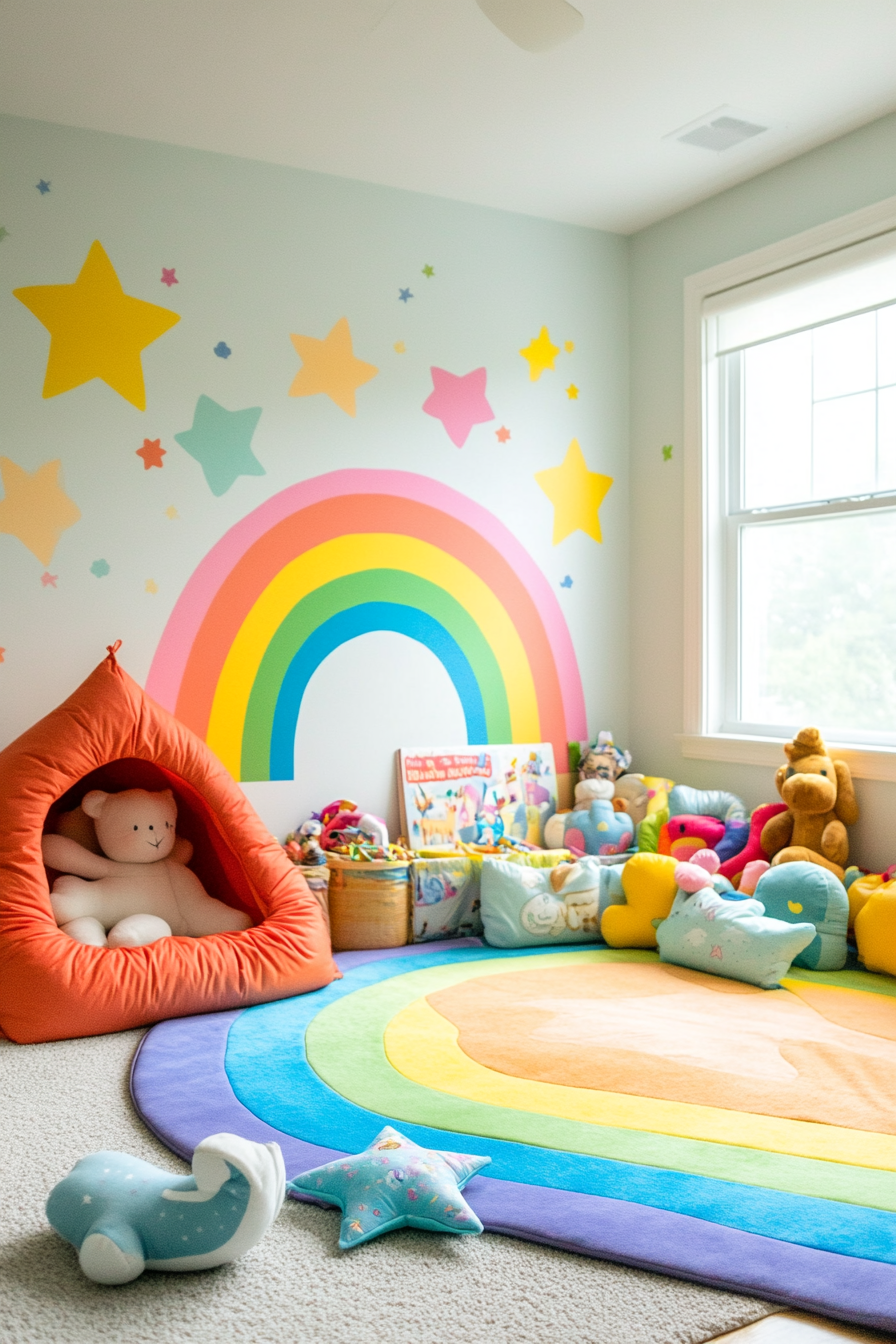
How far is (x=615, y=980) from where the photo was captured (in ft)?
→ 9.48

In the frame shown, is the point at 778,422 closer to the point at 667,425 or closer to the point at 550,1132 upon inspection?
the point at 667,425

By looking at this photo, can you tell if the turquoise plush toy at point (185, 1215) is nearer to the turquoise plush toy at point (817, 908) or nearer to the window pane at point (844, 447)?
the turquoise plush toy at point (817, 908)

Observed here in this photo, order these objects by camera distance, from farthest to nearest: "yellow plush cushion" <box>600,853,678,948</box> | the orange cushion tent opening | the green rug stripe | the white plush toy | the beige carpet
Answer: "yellow plush cushion" <box>600,853,678,948</box> < the white plush toy < the orange cushion tent opening < the green rug stripe < the beige carpet

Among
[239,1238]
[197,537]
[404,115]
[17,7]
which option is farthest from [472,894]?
[17,7]

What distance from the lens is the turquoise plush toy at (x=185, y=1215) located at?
4.85 ft

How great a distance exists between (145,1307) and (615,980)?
1.68 meters

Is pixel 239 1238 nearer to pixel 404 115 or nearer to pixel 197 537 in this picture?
pixel 197 537

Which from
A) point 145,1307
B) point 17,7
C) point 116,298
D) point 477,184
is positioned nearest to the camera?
point 145,1307

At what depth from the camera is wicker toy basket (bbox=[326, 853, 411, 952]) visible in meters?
3.23

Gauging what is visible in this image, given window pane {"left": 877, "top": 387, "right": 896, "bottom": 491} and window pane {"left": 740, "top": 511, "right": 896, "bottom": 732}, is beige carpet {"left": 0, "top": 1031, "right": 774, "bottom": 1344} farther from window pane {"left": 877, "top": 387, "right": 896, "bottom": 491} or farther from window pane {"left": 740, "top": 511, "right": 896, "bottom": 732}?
window pane {"left": 877, "top": 387, "right": 896, "bottom": 491}

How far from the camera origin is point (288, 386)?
3.41 metres

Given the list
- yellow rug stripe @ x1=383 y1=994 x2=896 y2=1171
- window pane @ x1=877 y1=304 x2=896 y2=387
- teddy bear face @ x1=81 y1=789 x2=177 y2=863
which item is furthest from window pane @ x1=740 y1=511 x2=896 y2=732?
teddy bear face @ x1=81 y1=789 x2=177 y2=863

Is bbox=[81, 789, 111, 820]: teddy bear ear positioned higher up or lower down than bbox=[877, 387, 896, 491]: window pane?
lower down

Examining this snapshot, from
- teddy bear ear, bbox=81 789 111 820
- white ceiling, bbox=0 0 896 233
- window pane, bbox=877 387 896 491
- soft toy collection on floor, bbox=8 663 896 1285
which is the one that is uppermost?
white ceiling, bbox=0 0 896 233
